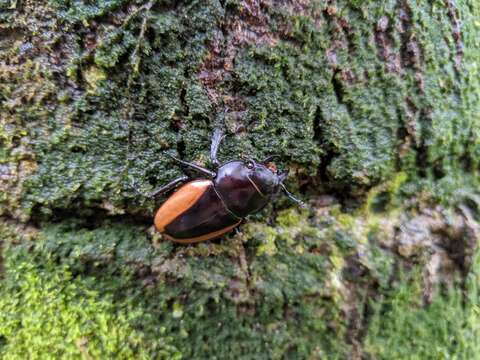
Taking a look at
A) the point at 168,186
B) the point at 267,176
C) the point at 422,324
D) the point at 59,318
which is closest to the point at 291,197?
the point at 267,176

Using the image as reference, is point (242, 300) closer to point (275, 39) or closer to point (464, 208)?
point (275, 39)

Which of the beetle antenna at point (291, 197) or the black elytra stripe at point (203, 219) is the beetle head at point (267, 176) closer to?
the beetle antenna at point (291, 197)

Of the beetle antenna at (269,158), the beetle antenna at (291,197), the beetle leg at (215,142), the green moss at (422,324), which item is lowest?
the green moss at (422,324)

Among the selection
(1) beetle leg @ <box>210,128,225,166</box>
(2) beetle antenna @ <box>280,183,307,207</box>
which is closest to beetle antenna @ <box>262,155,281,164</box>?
(2) beetle antenna @ <box>280,183,307,207</box>

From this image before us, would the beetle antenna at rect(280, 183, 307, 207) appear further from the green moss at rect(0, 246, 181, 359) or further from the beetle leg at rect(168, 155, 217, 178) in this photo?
the green moss at rect(0, 246, 181, 359)

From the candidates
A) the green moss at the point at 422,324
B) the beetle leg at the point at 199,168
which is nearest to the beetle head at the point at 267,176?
the beetle leg at the point at 199,168

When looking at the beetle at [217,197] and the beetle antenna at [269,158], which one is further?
the beetle antenna at [269,158]
